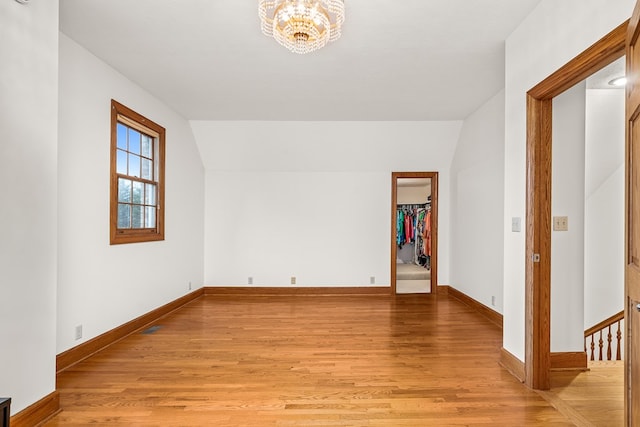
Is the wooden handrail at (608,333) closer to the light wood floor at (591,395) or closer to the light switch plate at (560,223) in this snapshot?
the light wood floor at (591,395)

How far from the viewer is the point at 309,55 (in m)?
2.98

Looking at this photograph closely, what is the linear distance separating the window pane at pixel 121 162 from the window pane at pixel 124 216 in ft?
1.16

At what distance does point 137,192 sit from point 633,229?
164 inches

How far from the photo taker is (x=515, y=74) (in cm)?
261

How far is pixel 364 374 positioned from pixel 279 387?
2.16ft

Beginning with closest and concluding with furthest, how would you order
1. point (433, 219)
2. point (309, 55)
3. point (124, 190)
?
1. point (309, 55)
2. point (124, 190)
3. point (433, 219)

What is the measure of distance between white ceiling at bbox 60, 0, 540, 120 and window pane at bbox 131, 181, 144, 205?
109 cm

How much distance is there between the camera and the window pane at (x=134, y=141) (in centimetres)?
374

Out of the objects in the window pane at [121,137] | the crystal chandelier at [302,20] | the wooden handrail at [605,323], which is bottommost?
the wooden handrail at [605,323]

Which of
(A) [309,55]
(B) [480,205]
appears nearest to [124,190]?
(A) [309,55]

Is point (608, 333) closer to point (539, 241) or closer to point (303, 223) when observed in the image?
point (539, 241)

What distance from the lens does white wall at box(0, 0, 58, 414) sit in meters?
1.80

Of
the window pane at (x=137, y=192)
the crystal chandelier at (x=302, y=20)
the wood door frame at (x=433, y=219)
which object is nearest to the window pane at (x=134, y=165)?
the window pane at (x=137, y=192)

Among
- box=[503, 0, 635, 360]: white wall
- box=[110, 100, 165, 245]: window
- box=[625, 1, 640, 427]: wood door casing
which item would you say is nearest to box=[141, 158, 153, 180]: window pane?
box=[110, 100, 165, 245]: window
